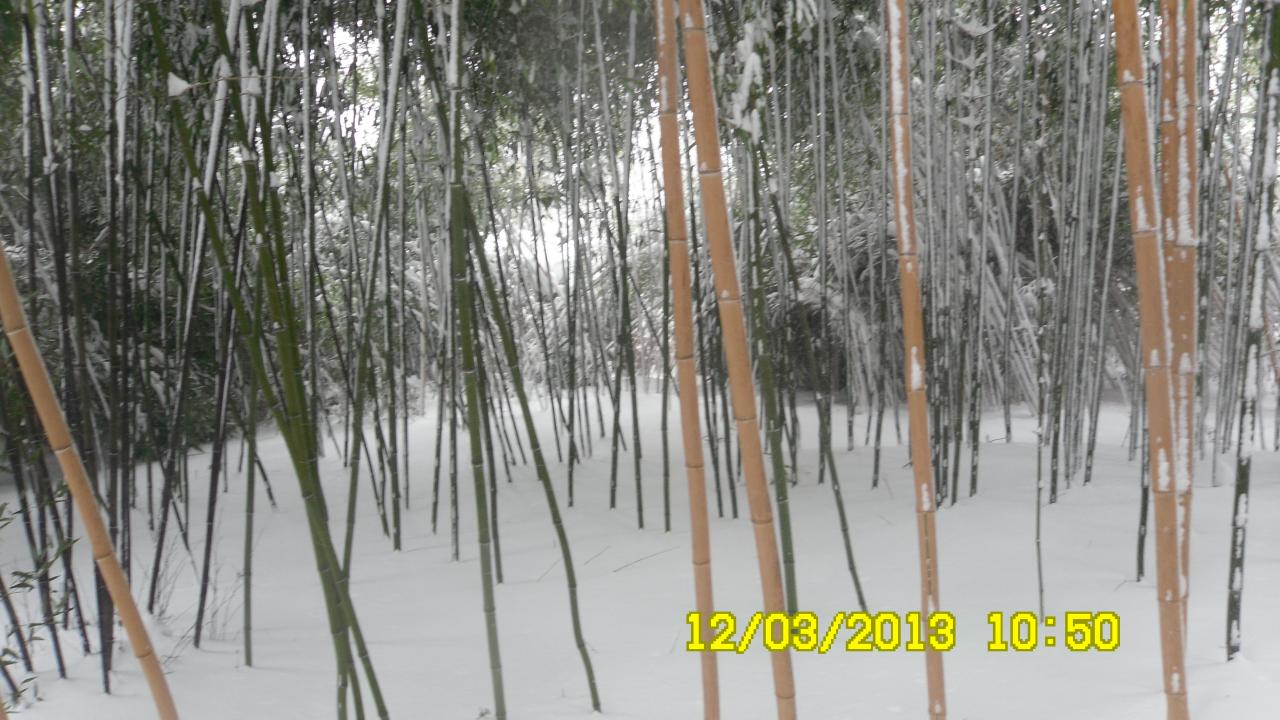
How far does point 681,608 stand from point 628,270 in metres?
0.94

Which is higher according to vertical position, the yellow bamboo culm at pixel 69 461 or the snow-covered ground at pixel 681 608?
the yellow bamboo culm at pixel 69 461

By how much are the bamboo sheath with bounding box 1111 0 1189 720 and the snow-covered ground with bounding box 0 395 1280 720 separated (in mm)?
272

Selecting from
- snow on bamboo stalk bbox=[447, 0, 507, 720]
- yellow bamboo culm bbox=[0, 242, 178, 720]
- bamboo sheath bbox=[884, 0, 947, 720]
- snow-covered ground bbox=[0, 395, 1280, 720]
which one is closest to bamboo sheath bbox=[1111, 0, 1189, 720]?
bamboo sheath bbox=[884, 0, 947, 720]

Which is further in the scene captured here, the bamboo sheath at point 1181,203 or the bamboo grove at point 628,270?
the bamboo sheath at point 1181,203

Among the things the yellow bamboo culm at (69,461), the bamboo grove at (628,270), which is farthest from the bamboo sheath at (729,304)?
the yellow bamboo culm at (69,461)

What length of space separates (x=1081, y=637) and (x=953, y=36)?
147cm

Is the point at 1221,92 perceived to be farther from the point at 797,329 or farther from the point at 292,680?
the point at 797,329

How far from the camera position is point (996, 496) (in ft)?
6.24

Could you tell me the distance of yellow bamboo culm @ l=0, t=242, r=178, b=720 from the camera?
648 millimetres

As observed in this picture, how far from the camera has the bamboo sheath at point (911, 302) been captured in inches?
27.2

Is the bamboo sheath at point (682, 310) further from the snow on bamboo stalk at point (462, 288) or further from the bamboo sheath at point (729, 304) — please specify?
the snow on bamboo stalk at point (462, 288)
